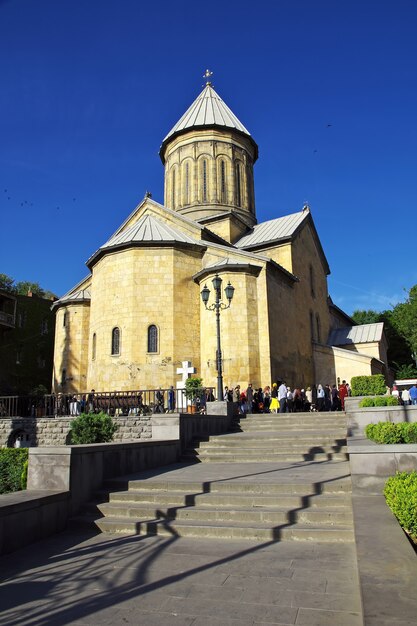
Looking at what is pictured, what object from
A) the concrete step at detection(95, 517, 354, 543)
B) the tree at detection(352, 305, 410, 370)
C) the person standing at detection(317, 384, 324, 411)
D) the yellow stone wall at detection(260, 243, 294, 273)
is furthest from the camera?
the tree at detection(352, 305, 410, 370)

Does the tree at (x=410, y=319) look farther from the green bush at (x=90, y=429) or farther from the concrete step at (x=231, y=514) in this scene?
the concrete step at (x=231, y=514)

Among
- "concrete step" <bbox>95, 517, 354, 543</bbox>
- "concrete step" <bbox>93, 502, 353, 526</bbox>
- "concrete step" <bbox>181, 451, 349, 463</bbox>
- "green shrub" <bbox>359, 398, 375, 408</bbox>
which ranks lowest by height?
"concrete step" <bbox>95, 517, 354, 543</bbox>

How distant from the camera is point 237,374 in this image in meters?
19.3

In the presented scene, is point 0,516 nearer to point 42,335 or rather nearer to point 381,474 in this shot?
point 381,474

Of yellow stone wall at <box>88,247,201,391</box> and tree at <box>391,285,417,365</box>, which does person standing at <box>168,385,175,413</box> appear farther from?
tree at <box>391,285,417,365</box>

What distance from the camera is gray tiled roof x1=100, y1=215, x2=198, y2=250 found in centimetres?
2136

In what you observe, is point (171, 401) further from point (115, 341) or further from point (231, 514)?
point (231, 514)

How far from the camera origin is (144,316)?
20438 millimetres

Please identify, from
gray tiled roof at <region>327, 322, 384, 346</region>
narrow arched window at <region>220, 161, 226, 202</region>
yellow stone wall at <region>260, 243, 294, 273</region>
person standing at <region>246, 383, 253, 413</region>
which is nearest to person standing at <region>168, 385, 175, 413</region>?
person standing at <region>246, 383, 253, 413</region>

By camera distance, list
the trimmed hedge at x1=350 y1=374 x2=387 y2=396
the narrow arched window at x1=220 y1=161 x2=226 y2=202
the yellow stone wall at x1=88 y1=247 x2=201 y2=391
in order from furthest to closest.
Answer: the narrow arched window at x1=220 y1=161 x2=226 y2=202, the yellow stone wall at x1=88 y1=247 x2=201 y2=391, the trimmed hedge at x1=350 y1=374 x2=387 y2=396

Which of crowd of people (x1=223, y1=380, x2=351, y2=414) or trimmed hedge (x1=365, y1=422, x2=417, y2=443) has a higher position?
crowd of people (x1=223, y1=380, x2=351, y2=414)

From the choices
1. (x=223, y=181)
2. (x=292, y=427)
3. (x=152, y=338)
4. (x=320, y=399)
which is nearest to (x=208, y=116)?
(x=223, y=181)

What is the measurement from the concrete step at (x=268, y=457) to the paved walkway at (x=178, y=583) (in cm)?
433

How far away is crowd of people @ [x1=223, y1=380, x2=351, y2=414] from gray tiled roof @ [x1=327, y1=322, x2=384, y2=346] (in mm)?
9261
